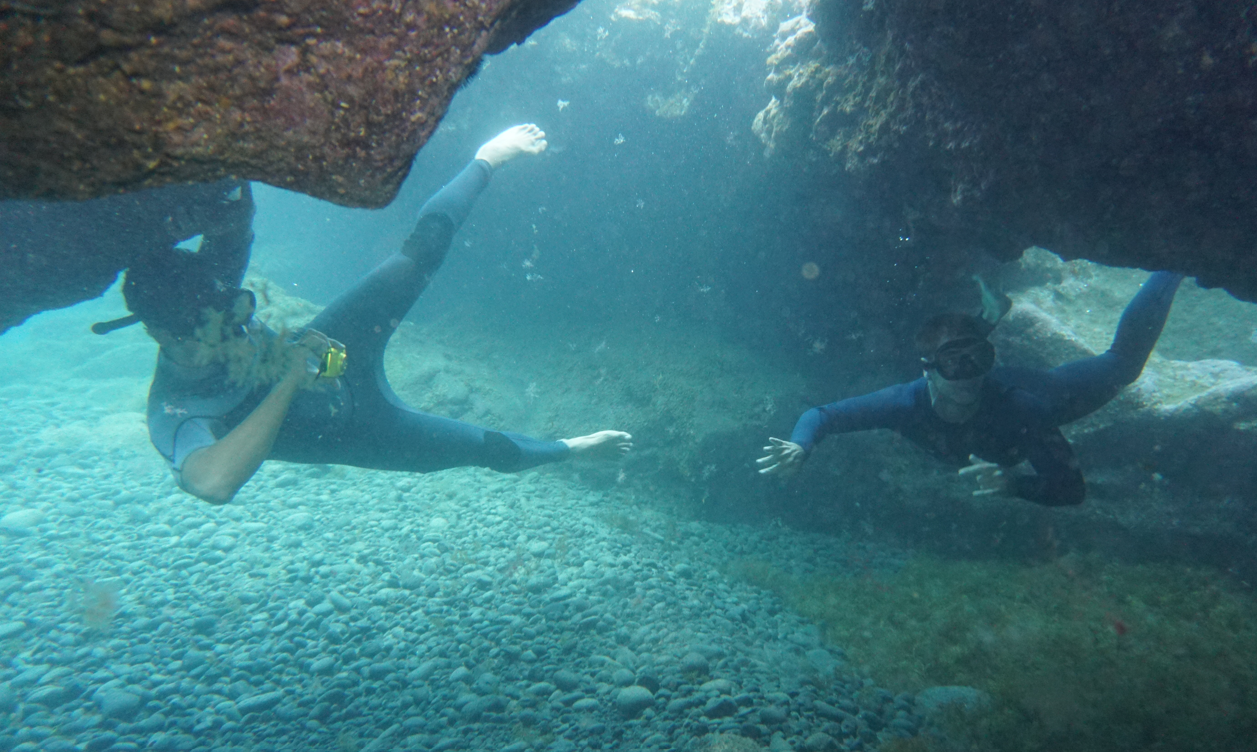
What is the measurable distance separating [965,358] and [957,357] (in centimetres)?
5

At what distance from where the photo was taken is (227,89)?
125 cm

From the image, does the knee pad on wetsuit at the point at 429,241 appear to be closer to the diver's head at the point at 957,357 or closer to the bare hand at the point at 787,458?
the bare hand at the point at 787,458

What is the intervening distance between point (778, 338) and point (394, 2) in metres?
6.34

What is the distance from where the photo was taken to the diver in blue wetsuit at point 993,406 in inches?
158

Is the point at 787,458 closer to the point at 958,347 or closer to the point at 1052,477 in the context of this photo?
the point at 958,347

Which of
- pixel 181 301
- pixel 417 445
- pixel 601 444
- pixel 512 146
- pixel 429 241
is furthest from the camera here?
pixel 512 146

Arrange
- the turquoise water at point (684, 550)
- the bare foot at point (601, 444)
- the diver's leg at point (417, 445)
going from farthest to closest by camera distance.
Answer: the bare foot at point (601, 444) → the diver's leg at point (417, 445) → the turquoise water at point (684, 550)

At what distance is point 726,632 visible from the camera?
12.5 ft

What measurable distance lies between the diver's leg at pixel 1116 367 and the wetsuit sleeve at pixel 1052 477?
0.49 meters

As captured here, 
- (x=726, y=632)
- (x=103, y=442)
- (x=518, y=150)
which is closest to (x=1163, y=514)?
(x=726, y=632)

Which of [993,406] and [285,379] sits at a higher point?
[285,379]

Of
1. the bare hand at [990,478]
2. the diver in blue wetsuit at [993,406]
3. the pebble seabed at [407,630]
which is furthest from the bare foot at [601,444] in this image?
the bare hand at [990,478]

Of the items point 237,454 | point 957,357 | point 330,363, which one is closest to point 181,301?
point 330,363

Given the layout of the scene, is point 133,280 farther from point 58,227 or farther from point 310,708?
point 310,708
